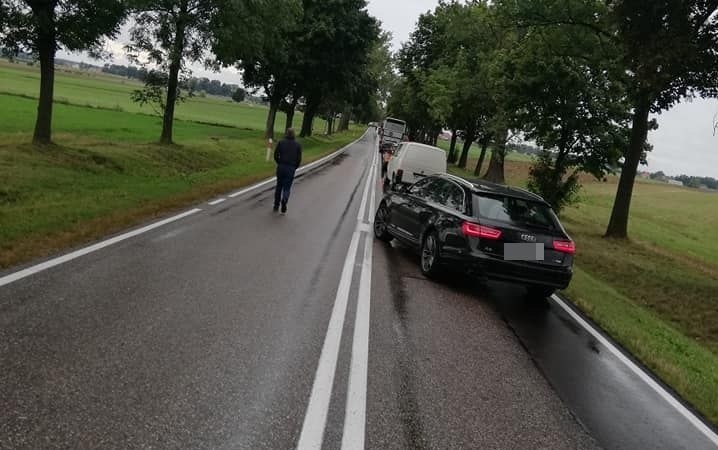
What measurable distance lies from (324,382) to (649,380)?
3471 mm

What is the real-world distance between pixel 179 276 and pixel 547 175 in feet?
52.8

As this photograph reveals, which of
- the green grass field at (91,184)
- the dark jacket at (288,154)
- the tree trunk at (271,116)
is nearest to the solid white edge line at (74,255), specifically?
the green grass field at (91,184)

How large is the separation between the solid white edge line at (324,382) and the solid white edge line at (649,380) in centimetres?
302

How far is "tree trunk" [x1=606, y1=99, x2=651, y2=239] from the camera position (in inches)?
658

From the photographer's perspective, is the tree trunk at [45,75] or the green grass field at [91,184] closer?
the green grass field at [91,184]

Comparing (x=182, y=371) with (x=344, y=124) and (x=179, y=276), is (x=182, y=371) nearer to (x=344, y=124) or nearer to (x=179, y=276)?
(x=179, y=276)

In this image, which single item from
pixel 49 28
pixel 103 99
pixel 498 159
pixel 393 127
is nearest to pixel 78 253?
pixel 49 28

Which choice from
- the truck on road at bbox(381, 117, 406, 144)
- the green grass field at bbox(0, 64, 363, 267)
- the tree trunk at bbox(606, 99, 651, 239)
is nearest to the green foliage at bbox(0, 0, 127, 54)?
the green grass field at bbox(0, 64, 363, 267)

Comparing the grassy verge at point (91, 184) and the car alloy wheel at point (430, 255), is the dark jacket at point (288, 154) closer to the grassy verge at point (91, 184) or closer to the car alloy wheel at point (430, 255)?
the grassy verge at point (91, 184)

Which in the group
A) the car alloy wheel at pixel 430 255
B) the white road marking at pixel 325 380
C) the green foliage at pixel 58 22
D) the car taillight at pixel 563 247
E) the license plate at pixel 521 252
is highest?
the green foliage at pixel 58 22

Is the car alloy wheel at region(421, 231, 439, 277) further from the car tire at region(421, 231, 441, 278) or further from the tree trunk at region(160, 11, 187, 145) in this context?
the tree trunk at region(160, 11, 187, 145)

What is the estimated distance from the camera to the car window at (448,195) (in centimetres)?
838

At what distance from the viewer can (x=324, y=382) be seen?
4324mm

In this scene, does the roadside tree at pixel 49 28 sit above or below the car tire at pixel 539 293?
above
